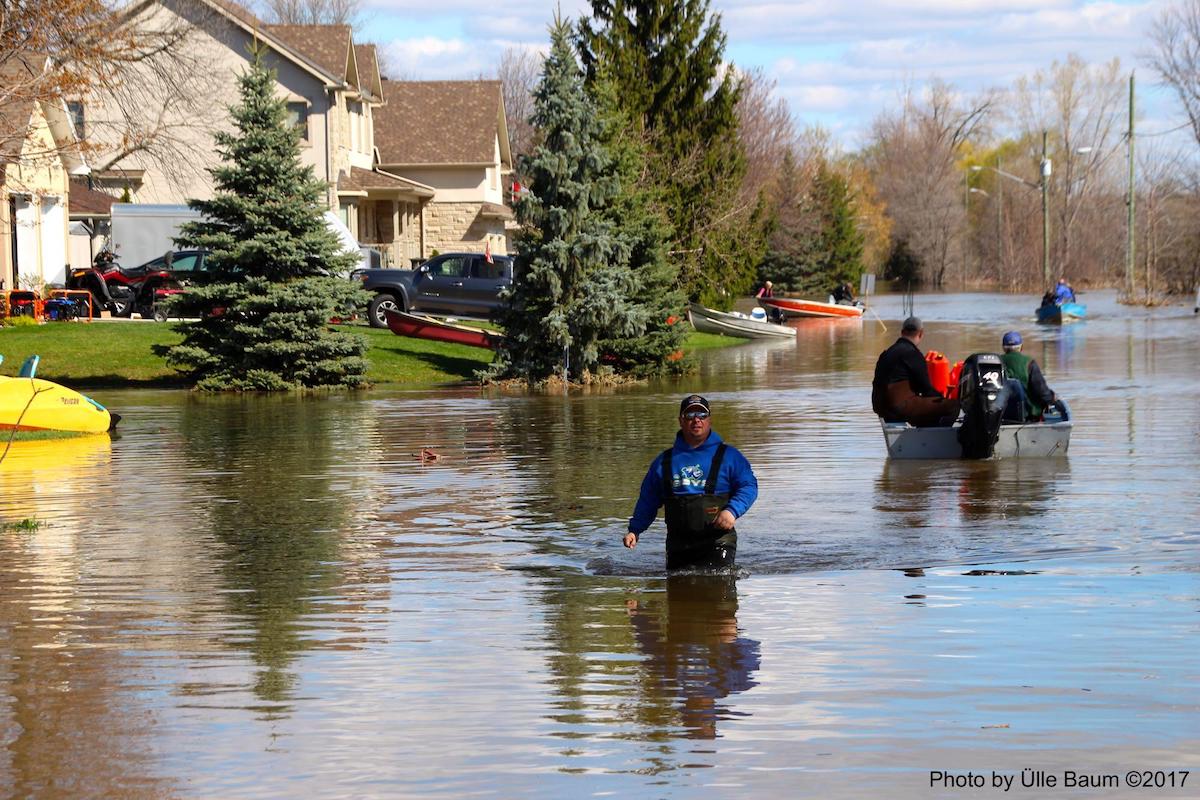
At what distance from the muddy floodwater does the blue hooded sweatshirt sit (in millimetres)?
577

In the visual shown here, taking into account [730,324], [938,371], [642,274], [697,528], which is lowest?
[697,528]

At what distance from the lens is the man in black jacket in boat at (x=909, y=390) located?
18.6m

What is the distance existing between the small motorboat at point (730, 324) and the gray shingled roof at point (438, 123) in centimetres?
2080

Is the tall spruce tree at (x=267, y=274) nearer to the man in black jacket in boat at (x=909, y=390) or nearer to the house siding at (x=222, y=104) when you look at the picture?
the man in black jacket in boat at (x=909, y=390)

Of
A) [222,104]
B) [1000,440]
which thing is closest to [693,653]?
[1000,440]

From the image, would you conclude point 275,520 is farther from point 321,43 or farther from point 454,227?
point 454,227

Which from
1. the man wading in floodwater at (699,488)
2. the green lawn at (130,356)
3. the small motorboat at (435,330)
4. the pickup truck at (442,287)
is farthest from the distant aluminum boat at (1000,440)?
the pickup truck at (442,287)

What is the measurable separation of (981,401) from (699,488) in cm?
755

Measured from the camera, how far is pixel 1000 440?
18359 mm

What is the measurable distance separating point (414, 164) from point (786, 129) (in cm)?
2473

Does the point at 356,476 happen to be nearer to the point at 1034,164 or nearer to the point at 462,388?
the point at 462,388

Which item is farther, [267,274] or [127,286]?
[127,286]

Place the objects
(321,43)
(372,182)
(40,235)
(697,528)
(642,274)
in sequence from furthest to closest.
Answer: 1. (372,182)
2. (321,43)
3. (40,235)
4. (642,274)
5. (697,528)

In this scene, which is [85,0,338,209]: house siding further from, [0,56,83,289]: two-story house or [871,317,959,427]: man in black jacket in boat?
[871,317,959,427]: man in black jacket in boat
